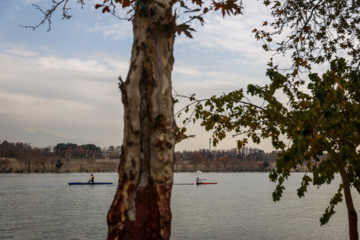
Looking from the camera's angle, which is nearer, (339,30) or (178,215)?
(339,30)

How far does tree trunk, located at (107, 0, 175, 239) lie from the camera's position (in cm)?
433

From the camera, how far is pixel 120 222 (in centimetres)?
431

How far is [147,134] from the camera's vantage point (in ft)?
14.8

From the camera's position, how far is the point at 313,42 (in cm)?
1209

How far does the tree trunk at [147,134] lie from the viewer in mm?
4332

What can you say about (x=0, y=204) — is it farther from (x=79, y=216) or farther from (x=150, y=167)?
(x=150, y=167)

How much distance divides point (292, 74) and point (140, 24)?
8.09m

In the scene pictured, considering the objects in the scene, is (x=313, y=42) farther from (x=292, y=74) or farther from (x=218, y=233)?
(x=218, y=233)

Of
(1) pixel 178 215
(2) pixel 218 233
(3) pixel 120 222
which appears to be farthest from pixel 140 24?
(1) pixel 178 215

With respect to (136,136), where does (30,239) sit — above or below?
below

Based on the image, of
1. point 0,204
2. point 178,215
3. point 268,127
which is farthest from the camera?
point 0,204

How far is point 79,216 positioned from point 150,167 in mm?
36901

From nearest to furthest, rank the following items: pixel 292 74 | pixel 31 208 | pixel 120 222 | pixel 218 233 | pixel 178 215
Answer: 1. pixel 120 222
2. pixel 292 74
3. pixel 218 233
4. pixel 178 215
5. pixel 31 208

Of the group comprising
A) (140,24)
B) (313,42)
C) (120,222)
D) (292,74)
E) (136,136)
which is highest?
(313,42)
